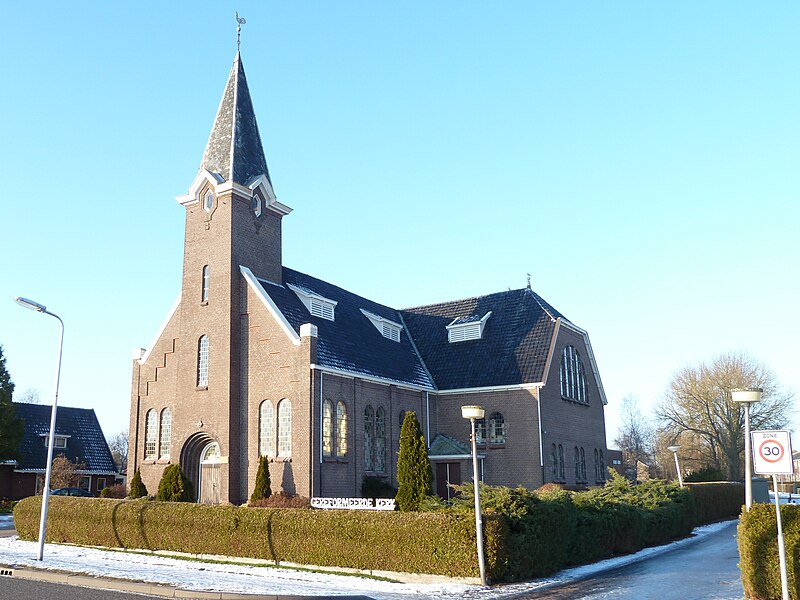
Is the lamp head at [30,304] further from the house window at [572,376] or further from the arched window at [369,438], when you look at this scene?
the house window at [572,376]

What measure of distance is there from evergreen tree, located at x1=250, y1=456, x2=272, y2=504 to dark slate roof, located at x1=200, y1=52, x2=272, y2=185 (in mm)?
13317

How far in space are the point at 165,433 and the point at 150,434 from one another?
3.21 ft

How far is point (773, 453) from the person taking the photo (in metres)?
13.7

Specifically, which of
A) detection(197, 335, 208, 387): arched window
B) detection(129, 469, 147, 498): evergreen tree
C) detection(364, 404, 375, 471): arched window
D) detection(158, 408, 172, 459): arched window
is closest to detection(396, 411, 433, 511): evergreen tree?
detection(364, 404, 375, 471): arched window

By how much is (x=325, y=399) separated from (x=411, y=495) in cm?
920

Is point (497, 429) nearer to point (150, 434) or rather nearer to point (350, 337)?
point (350, 337)

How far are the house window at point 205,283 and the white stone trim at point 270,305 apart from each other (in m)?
1.73

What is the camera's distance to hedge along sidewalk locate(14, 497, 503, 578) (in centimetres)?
1781

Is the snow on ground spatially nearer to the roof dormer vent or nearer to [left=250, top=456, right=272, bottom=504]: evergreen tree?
[left=250, top=456, right=272, bottom=504]: evergreen tree

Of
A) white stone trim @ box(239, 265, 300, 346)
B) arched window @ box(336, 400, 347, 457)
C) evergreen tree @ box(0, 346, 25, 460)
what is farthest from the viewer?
evergreen tree @ box(0, 346, 25, 460)

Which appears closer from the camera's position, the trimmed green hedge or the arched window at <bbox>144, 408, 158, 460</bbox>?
the trimmed green hedge

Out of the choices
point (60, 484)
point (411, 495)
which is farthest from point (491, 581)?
point (60, 484)

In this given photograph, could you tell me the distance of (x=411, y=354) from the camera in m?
41.9

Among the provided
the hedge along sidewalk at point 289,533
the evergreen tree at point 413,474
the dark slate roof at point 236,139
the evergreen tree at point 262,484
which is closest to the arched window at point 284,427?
the evergreen tree at point 262,484
